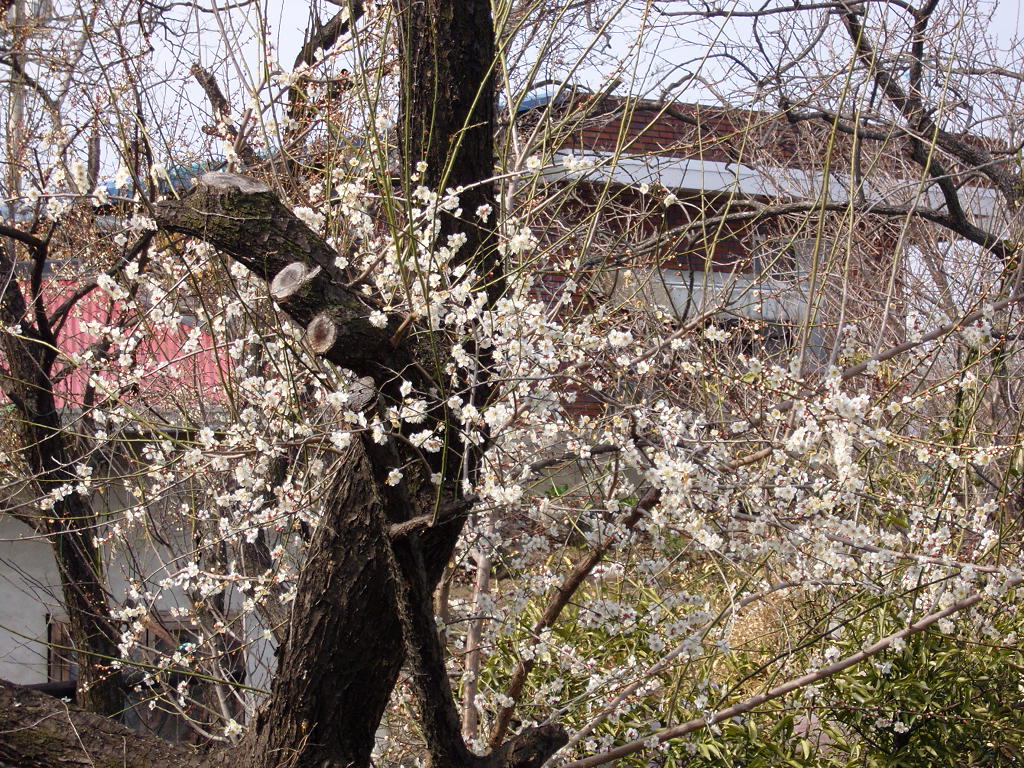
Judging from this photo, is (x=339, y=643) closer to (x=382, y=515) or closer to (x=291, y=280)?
(x=382, y=515)

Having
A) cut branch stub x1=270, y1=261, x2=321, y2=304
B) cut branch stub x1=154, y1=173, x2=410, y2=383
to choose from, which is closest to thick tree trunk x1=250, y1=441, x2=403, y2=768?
cut branch stub x1=154, y1=173, x2=410, y2=383

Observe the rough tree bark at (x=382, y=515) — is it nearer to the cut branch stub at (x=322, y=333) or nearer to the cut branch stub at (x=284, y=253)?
the cut branch stub at (x=284, y=253)

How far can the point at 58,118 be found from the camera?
182 inches

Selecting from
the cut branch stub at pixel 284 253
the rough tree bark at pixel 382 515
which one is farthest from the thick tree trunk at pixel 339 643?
the cut branch stub at pixel 284 253

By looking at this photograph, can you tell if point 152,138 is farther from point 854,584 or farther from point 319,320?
point 854,584

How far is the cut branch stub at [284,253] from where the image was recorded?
205 cm

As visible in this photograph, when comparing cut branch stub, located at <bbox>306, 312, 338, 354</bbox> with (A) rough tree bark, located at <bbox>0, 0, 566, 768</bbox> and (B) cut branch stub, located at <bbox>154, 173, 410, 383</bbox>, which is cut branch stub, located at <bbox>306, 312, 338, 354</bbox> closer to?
(B) cut branch stub, located at <bbox>154, 173, 410, 383</bbox>

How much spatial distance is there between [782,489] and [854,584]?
751mm

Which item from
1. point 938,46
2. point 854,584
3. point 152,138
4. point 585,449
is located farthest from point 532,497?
point 938,46

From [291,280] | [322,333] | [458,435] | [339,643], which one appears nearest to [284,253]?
[291,280]

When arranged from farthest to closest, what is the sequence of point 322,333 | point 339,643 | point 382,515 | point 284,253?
point 339,643, point 382,515, point 284,253, point 322,333

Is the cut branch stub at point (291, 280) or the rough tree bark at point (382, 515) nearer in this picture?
the cut branch stub at point (291, 280)

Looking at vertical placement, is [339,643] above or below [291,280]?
below

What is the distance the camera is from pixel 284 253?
6.98ft
